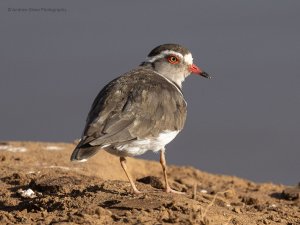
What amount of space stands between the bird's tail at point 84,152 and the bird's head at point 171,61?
111 inches

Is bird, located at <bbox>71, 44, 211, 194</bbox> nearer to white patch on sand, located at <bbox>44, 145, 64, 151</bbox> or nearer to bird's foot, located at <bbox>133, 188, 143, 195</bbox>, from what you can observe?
bird's foot, located at <bbox>133, 188, 143, 195</bbox>

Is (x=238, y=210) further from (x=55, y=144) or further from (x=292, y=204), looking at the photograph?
(x=55, y=144)

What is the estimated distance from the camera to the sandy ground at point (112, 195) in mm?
7887

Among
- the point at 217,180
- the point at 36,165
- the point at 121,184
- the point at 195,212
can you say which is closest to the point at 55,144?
the point at 36,165

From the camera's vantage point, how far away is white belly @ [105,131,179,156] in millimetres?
9188

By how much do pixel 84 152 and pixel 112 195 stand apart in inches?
24.9

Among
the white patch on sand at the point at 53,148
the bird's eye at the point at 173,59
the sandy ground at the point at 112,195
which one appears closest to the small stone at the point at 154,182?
the sandy ground at the point at 112,195

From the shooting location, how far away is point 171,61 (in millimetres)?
11336

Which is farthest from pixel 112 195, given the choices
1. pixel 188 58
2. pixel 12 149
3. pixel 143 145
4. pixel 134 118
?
pixel 12 149

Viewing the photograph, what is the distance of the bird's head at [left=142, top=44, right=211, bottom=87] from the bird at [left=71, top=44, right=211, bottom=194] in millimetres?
568

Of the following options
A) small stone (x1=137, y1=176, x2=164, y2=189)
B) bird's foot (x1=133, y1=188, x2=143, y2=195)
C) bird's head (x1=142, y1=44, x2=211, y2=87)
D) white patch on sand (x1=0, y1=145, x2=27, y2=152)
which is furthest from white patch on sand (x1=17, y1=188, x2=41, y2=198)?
white patch on sand (x1=0, y1=145, x2=27, y2=152)

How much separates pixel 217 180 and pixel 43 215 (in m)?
6.50

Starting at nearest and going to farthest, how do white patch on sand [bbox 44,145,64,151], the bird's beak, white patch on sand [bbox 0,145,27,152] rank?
the bird's beak < white patch on sand [bbox 0,145,27,152] < white patch on sand [bbox 44,145,64,151]

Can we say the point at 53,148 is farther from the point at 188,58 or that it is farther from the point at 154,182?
the point at 188,58
